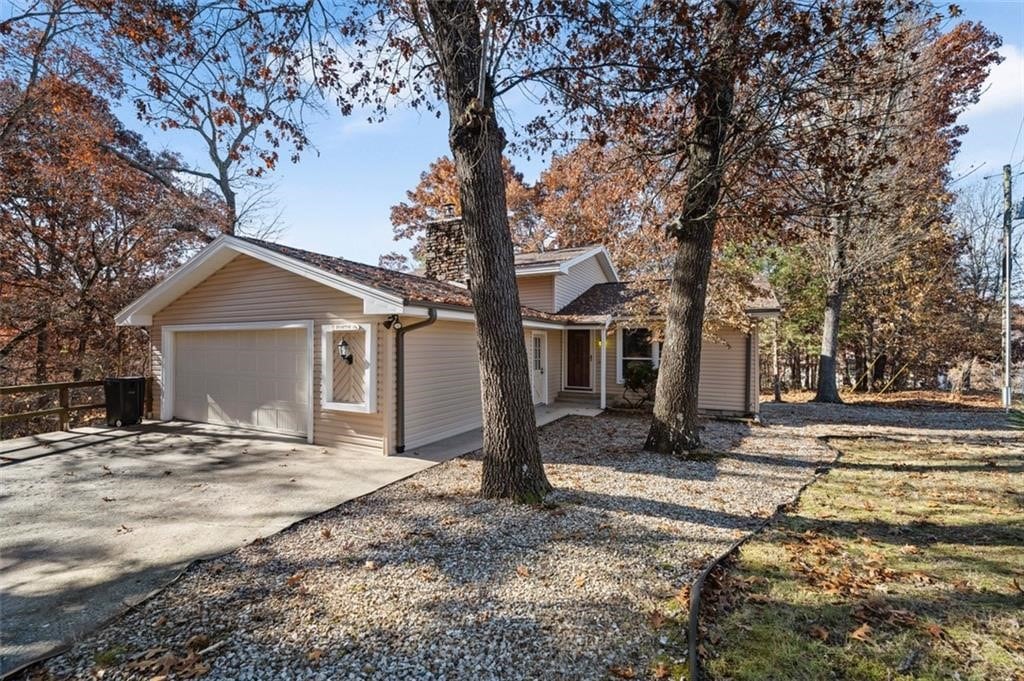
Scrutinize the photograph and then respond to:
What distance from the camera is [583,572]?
3.73 m

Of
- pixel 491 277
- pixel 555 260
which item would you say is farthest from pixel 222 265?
pixel 555 260

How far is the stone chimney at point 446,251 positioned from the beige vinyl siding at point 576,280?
2.93 m

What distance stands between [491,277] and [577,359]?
9435 mm

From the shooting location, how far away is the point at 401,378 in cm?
778

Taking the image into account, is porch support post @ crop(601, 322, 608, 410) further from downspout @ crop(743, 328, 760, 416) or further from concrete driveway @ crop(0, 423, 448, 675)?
concrete driveway @ crop(0, 423, 448, 675)

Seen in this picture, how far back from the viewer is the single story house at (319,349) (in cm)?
770

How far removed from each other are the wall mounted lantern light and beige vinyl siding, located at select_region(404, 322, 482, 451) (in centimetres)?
100

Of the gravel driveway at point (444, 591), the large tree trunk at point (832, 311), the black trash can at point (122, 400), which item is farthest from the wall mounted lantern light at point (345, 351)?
the large tree trunk at point (832, 311)

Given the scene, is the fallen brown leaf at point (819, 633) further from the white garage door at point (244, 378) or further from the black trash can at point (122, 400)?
the black trash can at point (122, 400)

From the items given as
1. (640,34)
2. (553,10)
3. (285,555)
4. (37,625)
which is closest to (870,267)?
(640,34)

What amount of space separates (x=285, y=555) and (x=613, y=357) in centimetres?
1093

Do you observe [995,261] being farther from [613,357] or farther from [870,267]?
[613,357]

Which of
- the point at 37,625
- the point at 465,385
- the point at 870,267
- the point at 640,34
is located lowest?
the point at 37,625

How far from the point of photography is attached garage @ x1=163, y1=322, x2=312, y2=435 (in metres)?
8.68
